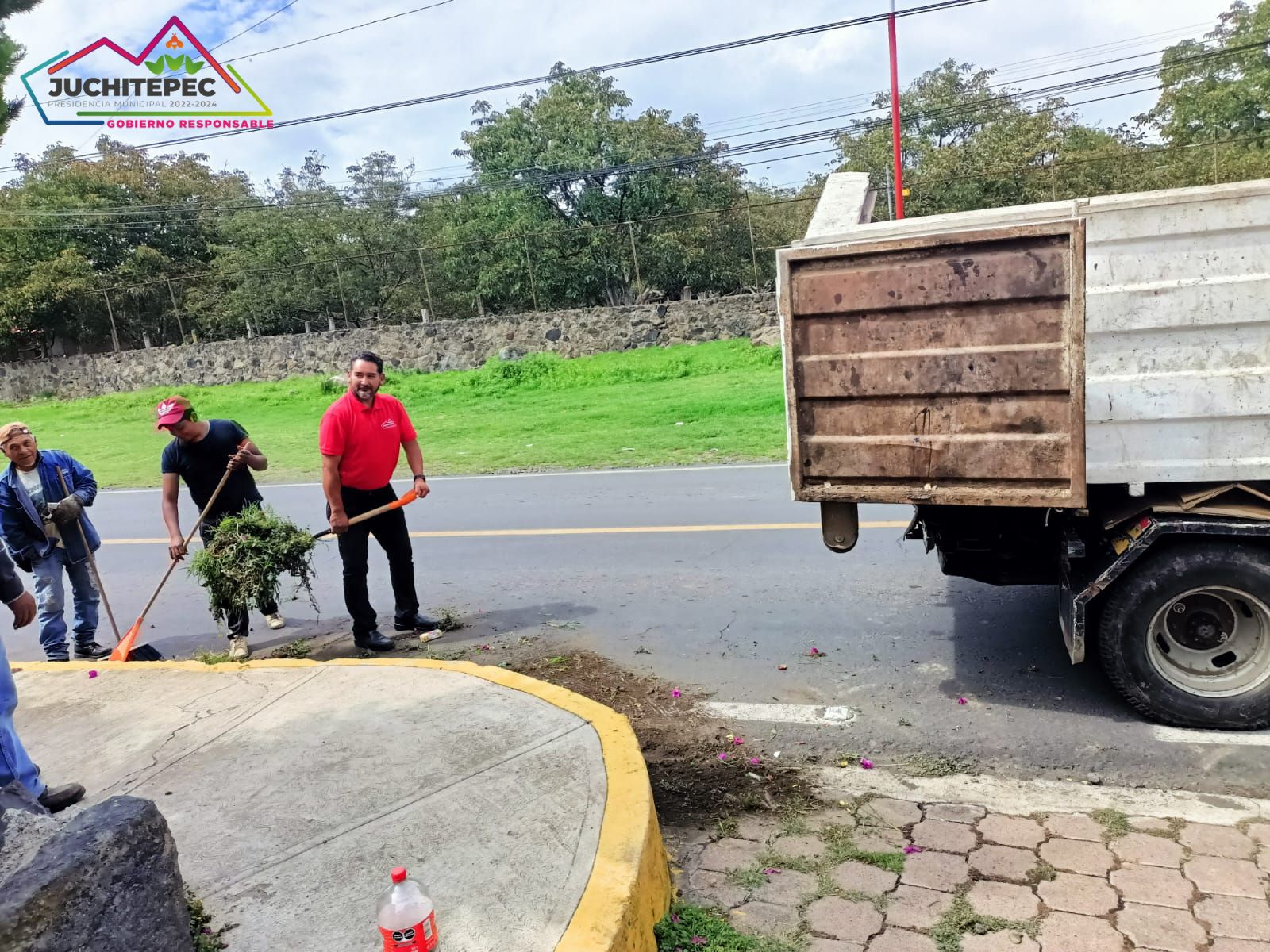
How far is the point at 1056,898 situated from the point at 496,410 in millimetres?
16477

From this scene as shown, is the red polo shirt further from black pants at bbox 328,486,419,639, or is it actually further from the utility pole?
the utility pole

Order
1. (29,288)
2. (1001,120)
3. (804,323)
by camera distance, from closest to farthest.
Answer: (804,323), (1001,120), (29,288)

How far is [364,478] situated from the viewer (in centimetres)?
577

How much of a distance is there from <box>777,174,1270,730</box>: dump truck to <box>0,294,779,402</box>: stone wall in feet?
57.2

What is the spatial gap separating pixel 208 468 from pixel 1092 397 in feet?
17.5

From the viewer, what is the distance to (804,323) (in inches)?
166

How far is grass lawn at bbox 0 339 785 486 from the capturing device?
12836 mm

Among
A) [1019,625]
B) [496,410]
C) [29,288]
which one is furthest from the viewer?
[29,288]

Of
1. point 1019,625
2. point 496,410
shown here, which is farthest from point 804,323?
point 496,410

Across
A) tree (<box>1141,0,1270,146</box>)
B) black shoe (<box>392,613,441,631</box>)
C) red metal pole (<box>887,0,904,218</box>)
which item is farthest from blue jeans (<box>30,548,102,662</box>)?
tree (<box>1141,0,1270,146</box>)

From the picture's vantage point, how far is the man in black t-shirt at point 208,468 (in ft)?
19.6

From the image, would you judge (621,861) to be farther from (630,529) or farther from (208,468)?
(630,529)

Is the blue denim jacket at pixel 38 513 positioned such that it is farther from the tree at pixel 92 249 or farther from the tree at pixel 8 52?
the tree at pixel 92 249

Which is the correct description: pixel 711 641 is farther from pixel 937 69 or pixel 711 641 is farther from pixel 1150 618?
pixel 937 69
